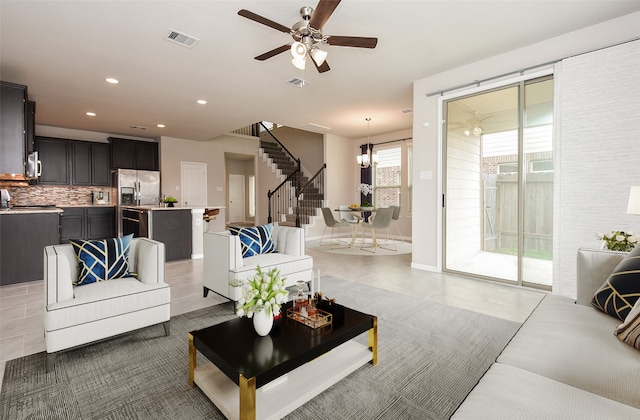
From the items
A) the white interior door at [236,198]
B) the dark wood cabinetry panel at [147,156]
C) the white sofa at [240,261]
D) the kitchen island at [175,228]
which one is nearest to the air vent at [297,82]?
the white sofa at [240,261]

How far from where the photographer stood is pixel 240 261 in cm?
308

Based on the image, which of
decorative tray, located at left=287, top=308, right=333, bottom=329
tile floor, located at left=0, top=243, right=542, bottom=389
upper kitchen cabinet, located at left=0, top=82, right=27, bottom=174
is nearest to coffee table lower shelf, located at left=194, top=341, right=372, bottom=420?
decorative tray, located at left=287, top=308, right=333, bottom=329

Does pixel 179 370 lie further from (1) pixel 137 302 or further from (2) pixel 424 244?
(2) pixel 424 244

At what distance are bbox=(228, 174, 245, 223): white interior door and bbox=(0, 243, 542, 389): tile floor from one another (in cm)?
722

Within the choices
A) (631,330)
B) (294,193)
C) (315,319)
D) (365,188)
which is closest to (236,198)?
(294,193)

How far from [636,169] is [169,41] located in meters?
5.09

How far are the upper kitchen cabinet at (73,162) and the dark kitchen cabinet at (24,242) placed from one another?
148 inches

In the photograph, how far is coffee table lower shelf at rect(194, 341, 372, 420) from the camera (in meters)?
1.52

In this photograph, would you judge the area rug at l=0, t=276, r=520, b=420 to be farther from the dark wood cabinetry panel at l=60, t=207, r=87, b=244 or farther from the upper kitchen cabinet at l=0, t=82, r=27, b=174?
the dark wood cabinetry panel at l=60, t=207, r=87, b=244

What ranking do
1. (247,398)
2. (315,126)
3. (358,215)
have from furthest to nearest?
(315,126), (358,215), (247,398)

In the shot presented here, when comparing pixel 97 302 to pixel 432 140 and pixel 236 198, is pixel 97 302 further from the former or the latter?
pixel 236 198

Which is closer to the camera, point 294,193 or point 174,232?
point 174,232

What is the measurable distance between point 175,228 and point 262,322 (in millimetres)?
4526

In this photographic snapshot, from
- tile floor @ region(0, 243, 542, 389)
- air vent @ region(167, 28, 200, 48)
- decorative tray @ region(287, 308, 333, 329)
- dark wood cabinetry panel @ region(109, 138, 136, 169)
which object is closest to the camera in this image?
decorative tray @ region(287, 308, 333, 329)
